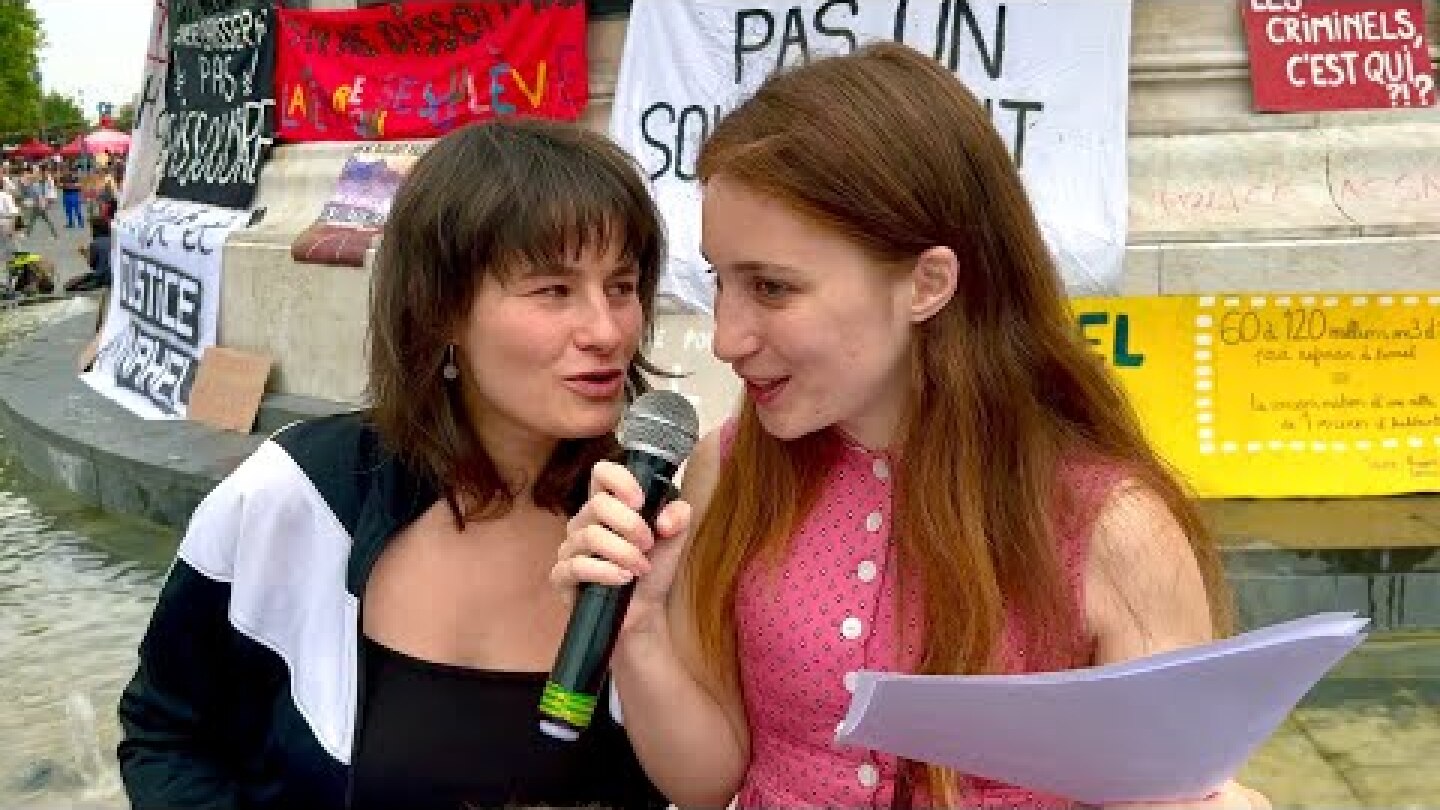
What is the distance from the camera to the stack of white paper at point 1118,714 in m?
1.07

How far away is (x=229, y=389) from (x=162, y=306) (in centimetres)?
151

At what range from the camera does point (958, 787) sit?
5.21ft

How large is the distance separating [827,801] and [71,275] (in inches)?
891

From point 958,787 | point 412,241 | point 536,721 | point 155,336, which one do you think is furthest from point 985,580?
point 155,336

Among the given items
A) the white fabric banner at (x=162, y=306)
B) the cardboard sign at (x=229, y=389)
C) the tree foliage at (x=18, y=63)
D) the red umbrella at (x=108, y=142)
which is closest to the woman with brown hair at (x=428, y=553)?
the cardboard sign at (x=229, y=389)

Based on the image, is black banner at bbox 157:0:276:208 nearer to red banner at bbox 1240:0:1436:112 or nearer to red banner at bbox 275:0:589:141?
red banner at bbox 275:0:589:141

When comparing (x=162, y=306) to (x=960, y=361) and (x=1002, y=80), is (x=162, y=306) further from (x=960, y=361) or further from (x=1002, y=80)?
(x=960, y=361)

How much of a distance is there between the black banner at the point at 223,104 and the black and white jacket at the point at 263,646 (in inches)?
259

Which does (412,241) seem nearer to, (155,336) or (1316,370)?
(1316,370)

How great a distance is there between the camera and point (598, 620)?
1.42 metres

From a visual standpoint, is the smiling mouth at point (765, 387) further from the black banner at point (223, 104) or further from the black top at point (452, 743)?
the black banner at point (223, 104)

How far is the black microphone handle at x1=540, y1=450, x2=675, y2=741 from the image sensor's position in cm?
139

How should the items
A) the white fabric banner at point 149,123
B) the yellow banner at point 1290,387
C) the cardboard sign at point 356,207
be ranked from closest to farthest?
the yellow banner at point 1290,387 < the cardboard sign at point 356,207 < the white fabric banner at point 149,123

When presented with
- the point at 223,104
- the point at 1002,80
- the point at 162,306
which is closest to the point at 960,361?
the point at 1002,80
